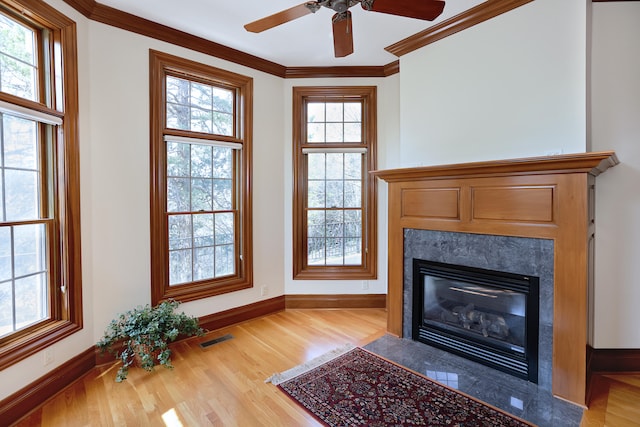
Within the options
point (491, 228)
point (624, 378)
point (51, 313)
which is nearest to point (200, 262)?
point (51, 313)

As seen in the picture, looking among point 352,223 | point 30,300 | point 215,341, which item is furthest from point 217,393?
point 352,223

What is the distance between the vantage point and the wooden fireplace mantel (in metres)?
2.05

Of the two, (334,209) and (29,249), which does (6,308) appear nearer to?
(29,249)

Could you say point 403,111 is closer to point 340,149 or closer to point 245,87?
point 340,149

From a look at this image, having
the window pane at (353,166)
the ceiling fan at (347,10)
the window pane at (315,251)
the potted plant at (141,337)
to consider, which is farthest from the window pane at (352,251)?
the ceiling fan at (347,10)

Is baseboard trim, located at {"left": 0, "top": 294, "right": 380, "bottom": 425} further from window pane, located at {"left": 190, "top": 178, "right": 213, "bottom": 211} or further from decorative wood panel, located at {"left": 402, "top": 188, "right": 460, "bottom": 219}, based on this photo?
decorative wood panel, located at {"left": 402, "top": 188, "right": 460, "bottom": 219}

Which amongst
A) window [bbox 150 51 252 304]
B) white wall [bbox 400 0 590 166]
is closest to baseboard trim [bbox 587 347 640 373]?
white wall [bbox 400 0 590 166]

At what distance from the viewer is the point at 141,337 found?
2.50 m

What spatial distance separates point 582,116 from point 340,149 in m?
2.25

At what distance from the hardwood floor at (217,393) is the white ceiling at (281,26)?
2.90 meters

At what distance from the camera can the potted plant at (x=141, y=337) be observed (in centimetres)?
249

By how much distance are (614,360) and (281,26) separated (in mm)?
3880

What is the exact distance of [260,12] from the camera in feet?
8.63

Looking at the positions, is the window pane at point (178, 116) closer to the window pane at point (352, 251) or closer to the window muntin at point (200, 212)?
the window muntin at point (200, 212)
